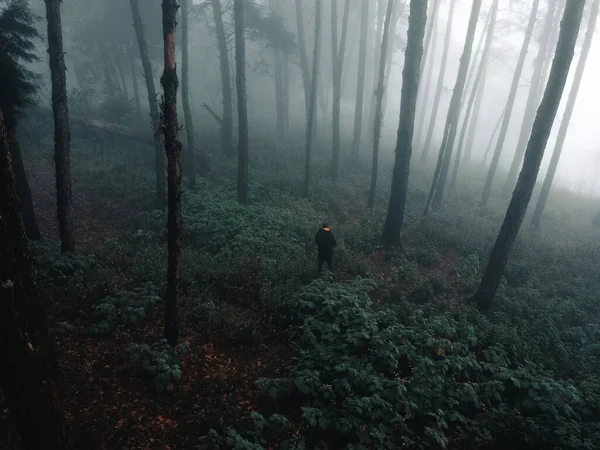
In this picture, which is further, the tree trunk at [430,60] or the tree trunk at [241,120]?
the tree trunk at [430,60]

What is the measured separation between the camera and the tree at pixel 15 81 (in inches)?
344

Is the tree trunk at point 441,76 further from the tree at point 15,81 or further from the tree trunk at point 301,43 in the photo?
the tree at point 15,81

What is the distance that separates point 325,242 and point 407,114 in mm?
5878

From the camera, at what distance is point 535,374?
7086 mm

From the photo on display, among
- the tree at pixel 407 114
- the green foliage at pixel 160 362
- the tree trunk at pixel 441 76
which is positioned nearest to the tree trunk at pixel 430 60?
the tree trunk at pixel 441 76

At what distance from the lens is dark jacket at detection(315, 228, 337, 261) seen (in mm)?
10281

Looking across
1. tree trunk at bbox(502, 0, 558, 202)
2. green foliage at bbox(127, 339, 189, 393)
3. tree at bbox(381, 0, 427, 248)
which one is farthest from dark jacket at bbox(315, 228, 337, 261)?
tree trunk at bbox(502, 0, 558, 202)

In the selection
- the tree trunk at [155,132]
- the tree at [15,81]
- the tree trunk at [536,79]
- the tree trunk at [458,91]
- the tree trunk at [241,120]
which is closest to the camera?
the tree at [15,81]

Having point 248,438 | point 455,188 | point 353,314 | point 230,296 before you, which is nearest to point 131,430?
point 248,438

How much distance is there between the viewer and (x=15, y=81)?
8820 mm

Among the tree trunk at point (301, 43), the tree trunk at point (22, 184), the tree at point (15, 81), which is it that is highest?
the tree trunk at point (301, 43)

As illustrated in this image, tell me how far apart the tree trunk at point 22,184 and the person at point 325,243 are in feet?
26.9

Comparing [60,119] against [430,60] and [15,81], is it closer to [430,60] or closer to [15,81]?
[15,81]

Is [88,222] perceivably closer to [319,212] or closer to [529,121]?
[319,212]
